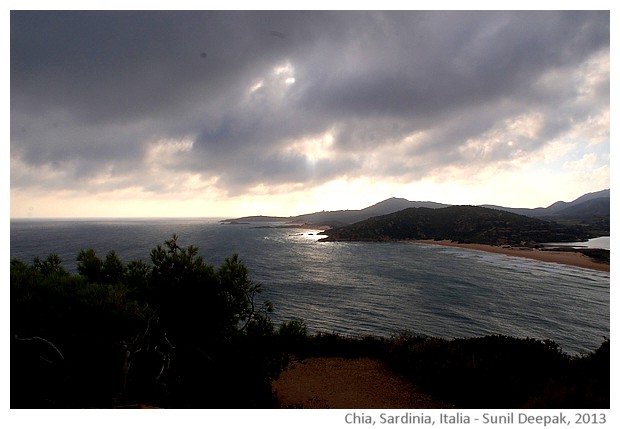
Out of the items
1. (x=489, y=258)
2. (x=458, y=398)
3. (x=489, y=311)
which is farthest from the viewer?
(x=489, y=258)

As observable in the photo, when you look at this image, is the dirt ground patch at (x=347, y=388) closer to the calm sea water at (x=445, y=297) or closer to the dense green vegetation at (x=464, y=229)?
the calm sea water at (x=445, y=297)

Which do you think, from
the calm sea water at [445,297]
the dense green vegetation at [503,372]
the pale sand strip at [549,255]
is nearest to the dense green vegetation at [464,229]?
the pale sand strip at [549,255]

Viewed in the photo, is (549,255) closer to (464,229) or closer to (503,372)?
(464,229)

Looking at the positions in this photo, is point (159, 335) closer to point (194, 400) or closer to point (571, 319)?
point (194, 400)

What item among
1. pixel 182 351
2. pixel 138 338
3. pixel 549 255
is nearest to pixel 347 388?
pixel 182 351

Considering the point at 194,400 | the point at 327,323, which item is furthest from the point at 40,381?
the point at 327,323

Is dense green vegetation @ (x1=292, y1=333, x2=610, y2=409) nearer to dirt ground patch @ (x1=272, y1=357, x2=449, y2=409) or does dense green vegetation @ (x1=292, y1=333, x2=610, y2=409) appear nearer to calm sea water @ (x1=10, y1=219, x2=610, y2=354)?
dirt ground patch @ (x1=272, y1=357, x2=449, y2=409)
